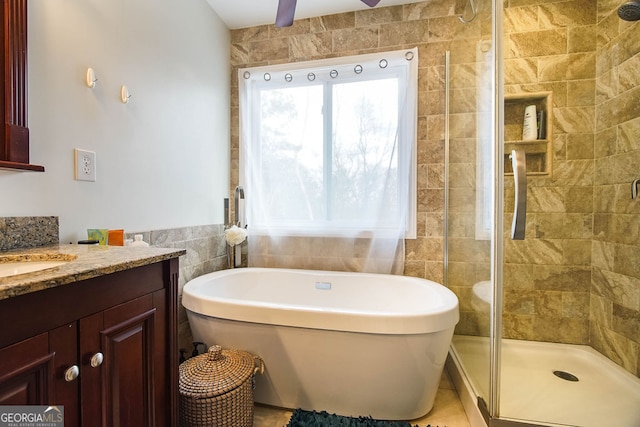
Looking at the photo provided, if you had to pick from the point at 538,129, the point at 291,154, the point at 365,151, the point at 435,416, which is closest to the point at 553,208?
the point at 538,129

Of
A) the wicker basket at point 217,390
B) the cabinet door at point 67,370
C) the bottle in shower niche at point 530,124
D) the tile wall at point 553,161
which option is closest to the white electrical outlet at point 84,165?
the cabinet door at point 67,370

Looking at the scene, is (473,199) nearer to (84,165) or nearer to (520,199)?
(520,199)

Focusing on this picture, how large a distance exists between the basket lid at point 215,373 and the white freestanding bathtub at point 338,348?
11 cm

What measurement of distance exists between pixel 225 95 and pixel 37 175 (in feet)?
5.11

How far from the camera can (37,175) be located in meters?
1.11

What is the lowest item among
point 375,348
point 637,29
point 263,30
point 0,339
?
point 375,348

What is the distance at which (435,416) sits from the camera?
154cm

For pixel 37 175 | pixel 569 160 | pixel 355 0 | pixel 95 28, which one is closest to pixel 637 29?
pixel 569 160

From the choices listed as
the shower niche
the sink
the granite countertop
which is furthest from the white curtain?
the sink

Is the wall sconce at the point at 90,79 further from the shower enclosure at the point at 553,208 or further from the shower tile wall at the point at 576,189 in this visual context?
the shower tile wall at the point at 576,189

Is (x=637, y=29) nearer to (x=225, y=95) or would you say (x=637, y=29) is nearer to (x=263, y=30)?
(x=263, y=30)

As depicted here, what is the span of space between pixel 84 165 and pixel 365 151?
1670 millimetres

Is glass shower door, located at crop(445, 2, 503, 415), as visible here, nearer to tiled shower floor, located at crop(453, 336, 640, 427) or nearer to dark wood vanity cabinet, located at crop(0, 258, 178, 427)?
tiled shower floor, located at crop(453, 336, 640, 427)

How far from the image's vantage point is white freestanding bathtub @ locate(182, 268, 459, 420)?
1351mm
